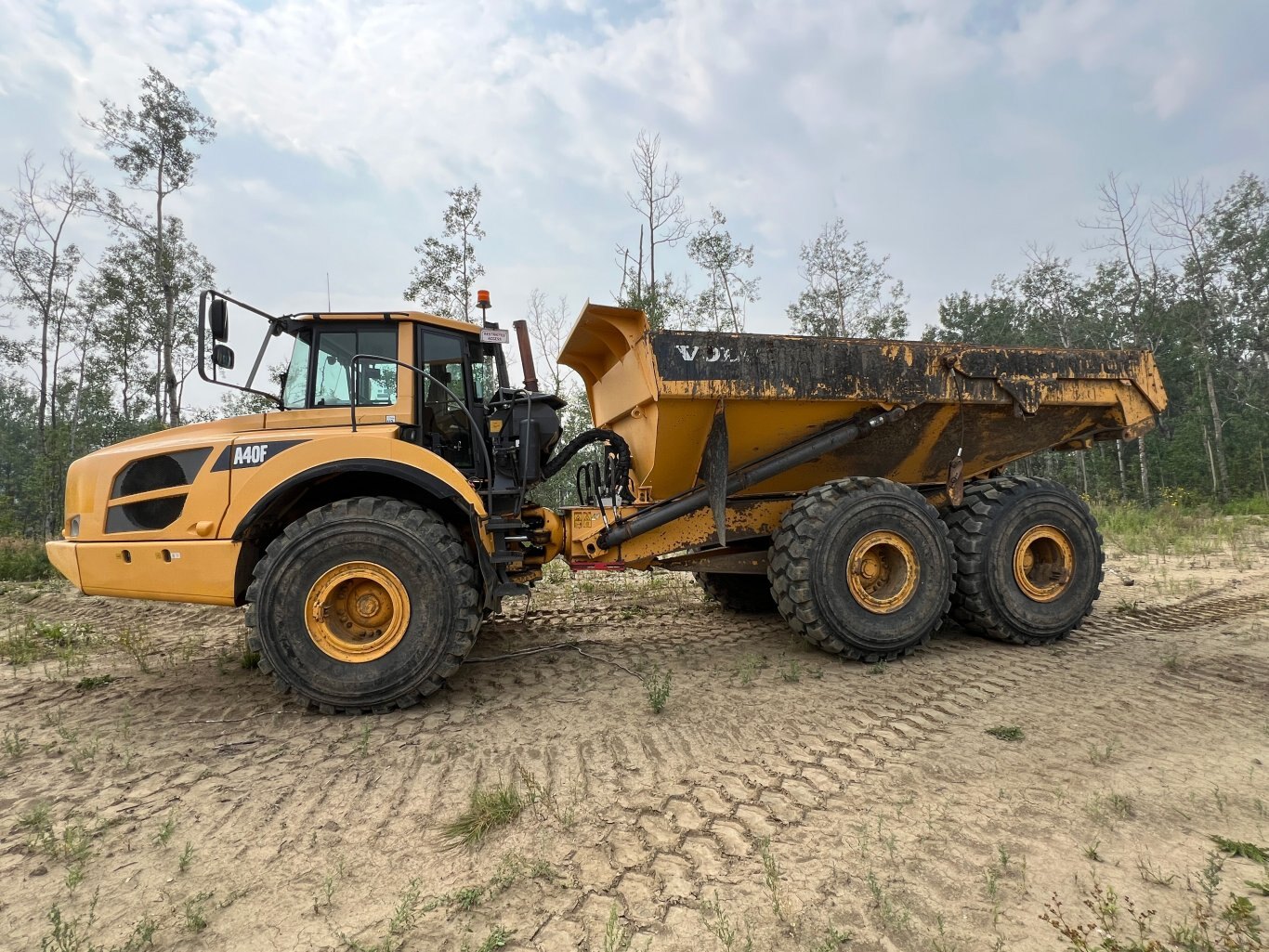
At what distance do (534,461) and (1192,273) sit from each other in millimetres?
30724

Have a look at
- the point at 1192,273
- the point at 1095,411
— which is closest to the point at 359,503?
the point at 1095,411

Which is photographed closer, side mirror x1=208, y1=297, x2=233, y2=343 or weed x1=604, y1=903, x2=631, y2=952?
weed x1=604, y1=903, x2=631, y2=952

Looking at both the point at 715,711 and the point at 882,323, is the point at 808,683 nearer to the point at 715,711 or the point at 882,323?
the point at 715,711

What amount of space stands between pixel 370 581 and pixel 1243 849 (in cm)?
375

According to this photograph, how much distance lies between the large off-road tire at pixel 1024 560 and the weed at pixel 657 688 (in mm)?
2245

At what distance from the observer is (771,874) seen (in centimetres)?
189

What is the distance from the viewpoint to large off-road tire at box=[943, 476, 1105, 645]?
436cm

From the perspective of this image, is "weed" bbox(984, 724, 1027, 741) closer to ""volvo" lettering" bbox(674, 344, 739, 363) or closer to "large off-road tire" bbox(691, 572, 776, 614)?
""volvo" lettering" bbox(674, 344, 739, 363)

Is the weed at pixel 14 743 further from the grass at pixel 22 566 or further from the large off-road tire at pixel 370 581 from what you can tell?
the grass at pixel 22 566

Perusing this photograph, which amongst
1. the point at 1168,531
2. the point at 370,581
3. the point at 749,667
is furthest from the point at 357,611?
the point at 1168,531

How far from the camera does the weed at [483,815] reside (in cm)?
217

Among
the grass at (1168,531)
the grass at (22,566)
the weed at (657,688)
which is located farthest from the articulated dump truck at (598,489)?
the grass at (22,566)

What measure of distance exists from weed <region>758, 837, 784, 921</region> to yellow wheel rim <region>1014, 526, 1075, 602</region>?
3.31 meters

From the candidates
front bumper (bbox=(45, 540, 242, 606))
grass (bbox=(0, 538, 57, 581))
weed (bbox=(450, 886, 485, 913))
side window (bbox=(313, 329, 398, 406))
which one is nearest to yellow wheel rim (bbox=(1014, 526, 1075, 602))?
weed (bbox=(450, 886, 485, 913))
